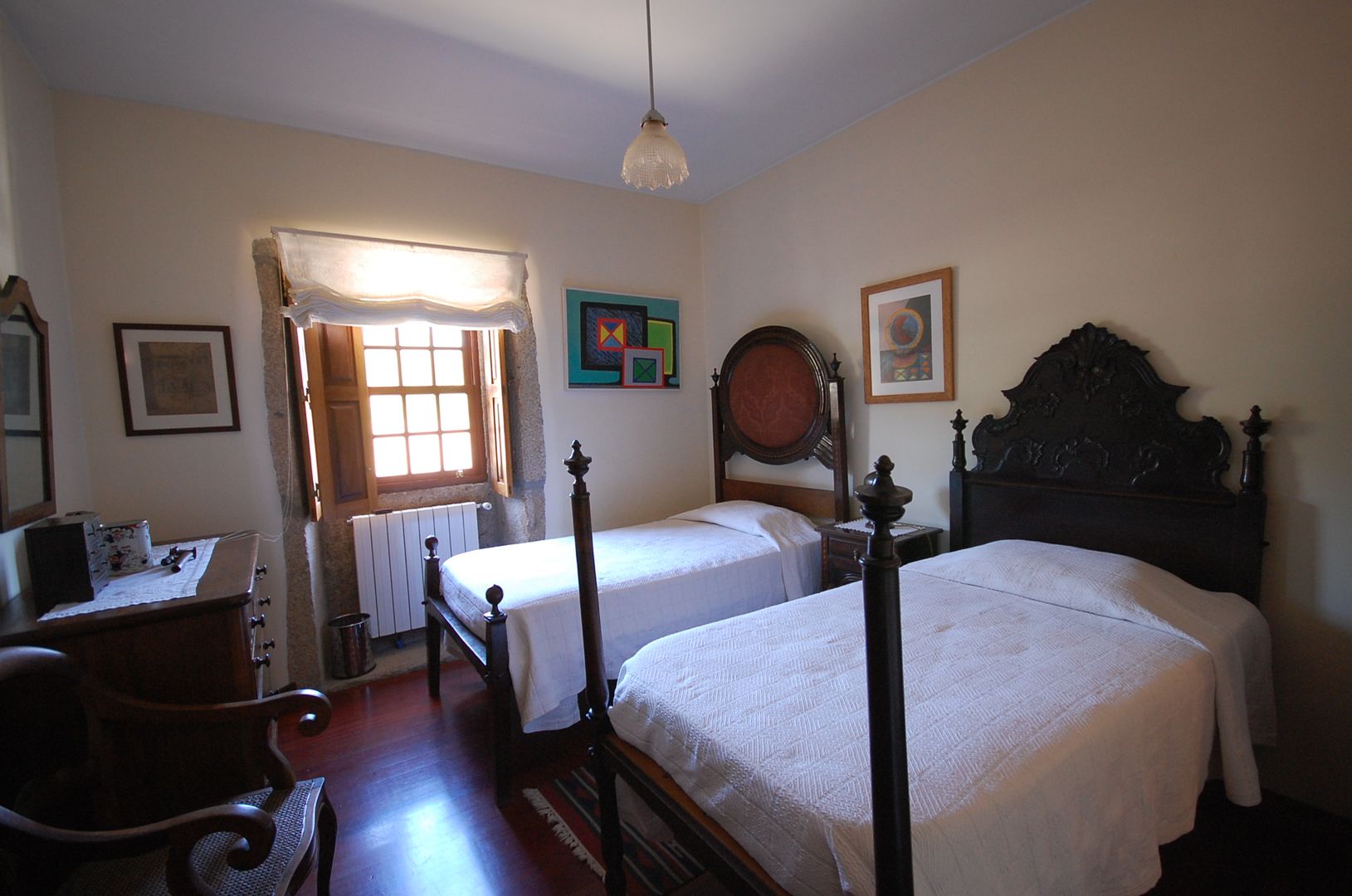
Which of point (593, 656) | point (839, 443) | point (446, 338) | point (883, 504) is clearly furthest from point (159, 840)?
point (446, 338)

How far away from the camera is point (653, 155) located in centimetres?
193

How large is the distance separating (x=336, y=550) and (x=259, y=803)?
2.15m

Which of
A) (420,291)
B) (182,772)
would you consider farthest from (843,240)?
(182,772)

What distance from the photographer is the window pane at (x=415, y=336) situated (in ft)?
11.5

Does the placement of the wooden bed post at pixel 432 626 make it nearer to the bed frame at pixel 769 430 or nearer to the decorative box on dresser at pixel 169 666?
the bed frame at pixel 769 430

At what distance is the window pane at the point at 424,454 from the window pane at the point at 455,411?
13 cm

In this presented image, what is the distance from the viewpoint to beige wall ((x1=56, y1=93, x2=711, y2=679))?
2545mm

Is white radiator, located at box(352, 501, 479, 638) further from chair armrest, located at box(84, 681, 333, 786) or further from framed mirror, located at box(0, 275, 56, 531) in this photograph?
chair armrest, located at box(84, 681, 333, 786)

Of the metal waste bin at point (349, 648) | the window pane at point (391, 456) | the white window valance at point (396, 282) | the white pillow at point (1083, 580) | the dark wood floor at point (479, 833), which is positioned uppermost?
the white window valance at point (396, 282)

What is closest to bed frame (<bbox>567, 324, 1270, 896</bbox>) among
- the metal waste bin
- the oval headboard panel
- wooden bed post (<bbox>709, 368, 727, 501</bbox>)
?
the oval headboard panel

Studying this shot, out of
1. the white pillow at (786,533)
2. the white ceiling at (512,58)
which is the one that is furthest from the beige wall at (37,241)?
the white pillow at (786,533)

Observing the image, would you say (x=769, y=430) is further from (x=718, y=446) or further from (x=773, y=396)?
(x=718, y=446)

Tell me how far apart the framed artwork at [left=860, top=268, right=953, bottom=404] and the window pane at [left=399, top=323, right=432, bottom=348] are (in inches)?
104

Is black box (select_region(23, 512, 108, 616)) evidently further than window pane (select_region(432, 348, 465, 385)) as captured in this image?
No
